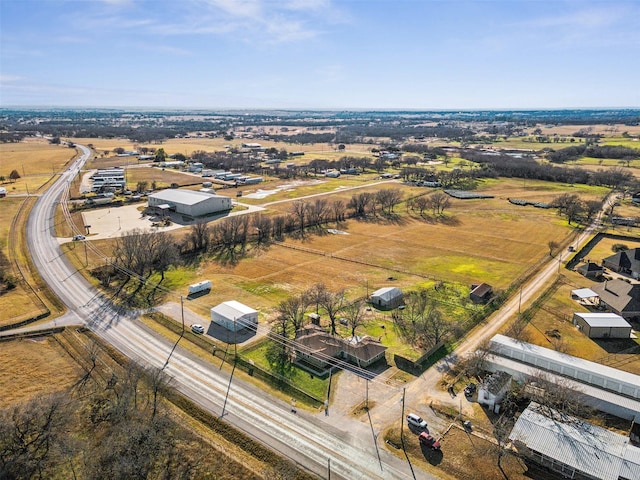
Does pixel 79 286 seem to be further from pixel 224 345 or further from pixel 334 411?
pixel 334 411

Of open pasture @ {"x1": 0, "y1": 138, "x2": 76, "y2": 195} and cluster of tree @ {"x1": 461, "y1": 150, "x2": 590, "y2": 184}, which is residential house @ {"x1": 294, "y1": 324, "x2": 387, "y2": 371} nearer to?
open pasture @ {"x1": 0, "y1": 138, "x2": 76, "y2": 195}

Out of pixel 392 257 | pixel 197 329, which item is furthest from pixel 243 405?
pixel 392 257

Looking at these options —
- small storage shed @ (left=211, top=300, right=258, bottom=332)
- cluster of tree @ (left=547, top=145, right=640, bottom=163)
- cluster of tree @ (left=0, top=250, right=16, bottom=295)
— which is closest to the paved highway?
cluster of tree @ (left=0, top=250, right=16, bottom=295)

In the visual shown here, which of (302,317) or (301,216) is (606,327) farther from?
(301,216)

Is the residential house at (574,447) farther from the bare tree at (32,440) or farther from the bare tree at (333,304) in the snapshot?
the bare tree at (32,440)

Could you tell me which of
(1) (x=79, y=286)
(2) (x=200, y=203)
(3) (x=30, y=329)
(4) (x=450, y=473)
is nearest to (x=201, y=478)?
(4) (x=450, y=473)

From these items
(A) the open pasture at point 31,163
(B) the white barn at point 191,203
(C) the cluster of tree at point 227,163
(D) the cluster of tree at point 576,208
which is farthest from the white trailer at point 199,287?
(C) the cluster of tree at point 227,163
